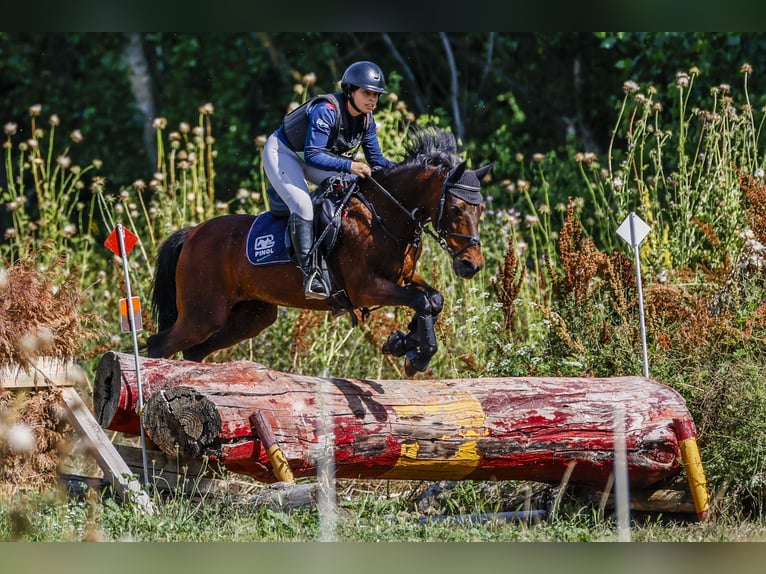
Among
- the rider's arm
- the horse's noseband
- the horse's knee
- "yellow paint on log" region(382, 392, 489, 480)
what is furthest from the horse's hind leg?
"yellow paint on log" region(382, 392, 489, 480)

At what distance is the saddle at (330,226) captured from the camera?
694cm

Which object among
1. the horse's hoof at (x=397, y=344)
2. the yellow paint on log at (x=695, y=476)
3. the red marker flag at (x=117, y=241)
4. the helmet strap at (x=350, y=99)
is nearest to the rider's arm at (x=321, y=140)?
the helmet strap at (x=350, y=99)

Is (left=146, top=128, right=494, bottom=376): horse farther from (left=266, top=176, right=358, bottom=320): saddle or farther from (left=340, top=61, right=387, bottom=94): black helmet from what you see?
(left=340, top=61, right=387, bottom=94): black helmet

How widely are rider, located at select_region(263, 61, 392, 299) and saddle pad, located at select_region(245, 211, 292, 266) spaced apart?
18 centimetres

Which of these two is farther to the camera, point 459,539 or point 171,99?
point 171,99

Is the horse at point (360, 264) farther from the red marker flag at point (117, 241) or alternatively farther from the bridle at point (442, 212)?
the red marker flag at point (117, 241)

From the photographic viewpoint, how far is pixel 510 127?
1494 cm

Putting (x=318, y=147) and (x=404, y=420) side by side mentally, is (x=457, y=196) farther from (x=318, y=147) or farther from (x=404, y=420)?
(x=404, y=420)

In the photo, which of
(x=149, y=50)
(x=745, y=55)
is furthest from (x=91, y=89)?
(x=745, y=55)

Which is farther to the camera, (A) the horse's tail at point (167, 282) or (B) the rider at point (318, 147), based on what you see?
(A) the horse's tail at point (167, 282)

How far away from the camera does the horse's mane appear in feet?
22.6

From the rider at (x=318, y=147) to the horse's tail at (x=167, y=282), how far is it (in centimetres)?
123

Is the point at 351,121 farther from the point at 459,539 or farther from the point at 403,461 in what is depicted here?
the point at 459,539

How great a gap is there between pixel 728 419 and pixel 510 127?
8.81 m
